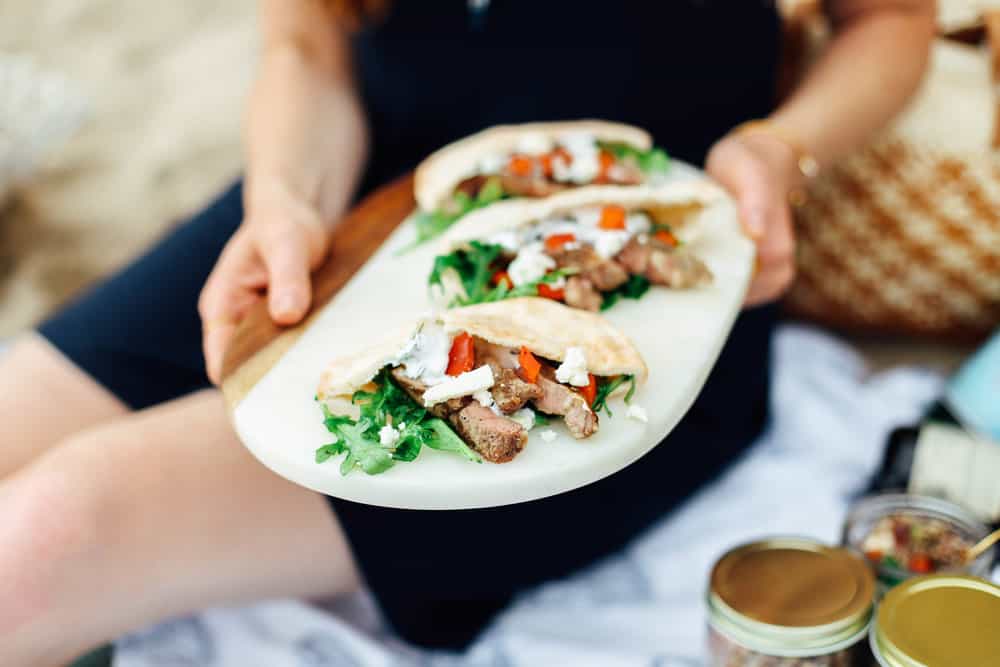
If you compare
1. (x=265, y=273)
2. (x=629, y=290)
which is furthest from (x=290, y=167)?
(x=629, y=290)

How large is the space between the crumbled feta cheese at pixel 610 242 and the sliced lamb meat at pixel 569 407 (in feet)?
0.77

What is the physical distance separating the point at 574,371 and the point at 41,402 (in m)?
0.77

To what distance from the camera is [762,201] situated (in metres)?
1.14

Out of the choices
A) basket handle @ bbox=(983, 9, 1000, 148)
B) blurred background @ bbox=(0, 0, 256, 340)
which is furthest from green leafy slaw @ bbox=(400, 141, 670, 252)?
blurred background @ bbox=(0, 0, 256, 340)

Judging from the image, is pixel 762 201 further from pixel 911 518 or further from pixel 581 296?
pixel 911 518

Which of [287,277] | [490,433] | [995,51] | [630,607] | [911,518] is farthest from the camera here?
[995,51]

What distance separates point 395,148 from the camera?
1.57 meters

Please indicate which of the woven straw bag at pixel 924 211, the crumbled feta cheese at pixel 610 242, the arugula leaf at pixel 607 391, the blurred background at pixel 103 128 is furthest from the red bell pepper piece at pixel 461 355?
the blurred background at pixel 103 128

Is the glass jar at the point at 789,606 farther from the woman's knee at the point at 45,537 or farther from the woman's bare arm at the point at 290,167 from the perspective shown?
the woman's knee at the point at 45,537

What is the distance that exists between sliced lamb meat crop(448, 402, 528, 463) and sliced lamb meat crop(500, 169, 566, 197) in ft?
1.47

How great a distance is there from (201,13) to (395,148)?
2.60 metres

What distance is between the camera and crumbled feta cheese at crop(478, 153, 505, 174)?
1.24 metres

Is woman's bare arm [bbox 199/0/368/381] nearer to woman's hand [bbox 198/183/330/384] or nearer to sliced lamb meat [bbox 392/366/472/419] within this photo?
woman's hand [bbox 198/183/330/384]

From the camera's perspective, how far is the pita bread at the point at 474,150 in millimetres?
1232
